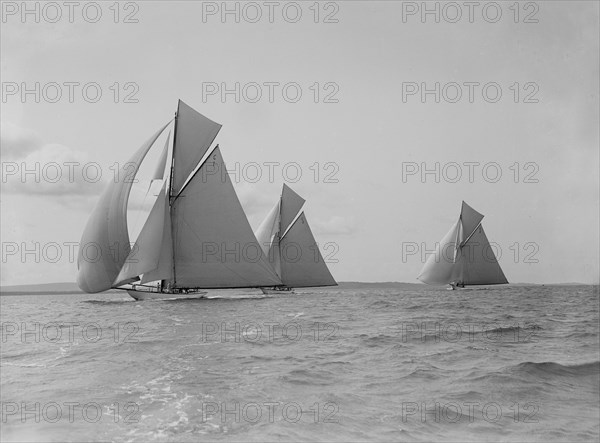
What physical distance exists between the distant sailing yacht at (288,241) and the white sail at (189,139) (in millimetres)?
27567

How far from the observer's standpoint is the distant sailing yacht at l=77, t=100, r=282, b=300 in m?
40.6

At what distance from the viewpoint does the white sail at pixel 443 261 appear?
3423 inches

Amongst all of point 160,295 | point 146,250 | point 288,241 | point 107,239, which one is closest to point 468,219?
point 288,241

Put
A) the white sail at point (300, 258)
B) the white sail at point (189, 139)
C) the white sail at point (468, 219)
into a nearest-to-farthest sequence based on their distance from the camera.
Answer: the white sail at point (189, 139), the white sail at point (300, 258), the white sail at point (468, 219)

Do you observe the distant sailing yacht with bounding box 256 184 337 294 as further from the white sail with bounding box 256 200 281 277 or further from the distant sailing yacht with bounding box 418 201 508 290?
the distant sailing yacht with bounding box 418 201 508 290

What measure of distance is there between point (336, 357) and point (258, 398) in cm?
531

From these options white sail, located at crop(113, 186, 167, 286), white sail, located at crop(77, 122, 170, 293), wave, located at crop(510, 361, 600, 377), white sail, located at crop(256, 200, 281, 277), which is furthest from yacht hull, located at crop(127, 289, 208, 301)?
wave, located at crop(510, 361, 600, 377)

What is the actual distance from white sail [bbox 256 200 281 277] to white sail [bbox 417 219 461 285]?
27448mm

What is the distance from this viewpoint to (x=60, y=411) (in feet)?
33.0

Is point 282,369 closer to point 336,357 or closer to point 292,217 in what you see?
point 336,357

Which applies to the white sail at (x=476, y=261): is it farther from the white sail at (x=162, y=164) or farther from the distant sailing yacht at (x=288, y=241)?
the white sail at (x=162, y=164)

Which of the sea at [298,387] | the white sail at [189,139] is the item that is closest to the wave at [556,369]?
the sea at [298,387]

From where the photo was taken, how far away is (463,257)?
87.1 metres

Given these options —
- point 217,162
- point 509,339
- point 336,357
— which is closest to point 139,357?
point 336,357
